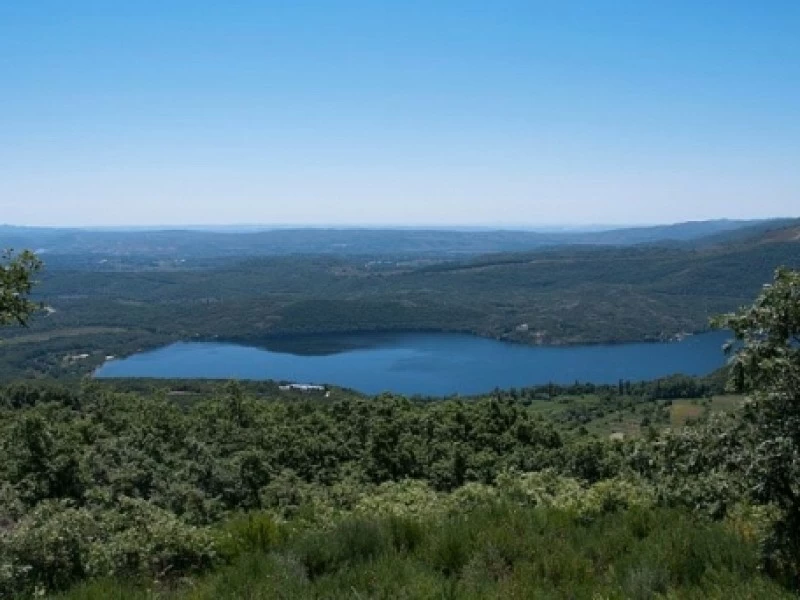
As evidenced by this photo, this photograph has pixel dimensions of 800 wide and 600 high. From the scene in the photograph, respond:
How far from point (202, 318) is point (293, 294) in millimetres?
33423

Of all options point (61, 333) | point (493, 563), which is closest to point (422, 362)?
point (61, 333)

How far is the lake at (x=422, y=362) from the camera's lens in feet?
359

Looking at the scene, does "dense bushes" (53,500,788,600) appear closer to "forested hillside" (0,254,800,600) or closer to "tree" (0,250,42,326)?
"forested hillside" (0,254,800,600)

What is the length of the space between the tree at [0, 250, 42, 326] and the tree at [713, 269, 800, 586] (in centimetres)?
691

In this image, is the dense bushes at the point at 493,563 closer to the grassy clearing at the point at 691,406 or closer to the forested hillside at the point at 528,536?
the forested hillside at the point at 528,536

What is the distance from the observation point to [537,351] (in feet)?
446

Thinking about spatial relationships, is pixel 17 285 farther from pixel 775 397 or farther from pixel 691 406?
pixel 691 406

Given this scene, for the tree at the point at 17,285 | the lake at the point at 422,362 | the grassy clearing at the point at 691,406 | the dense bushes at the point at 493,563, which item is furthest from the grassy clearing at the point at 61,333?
the dense bushes at the point at 493,563

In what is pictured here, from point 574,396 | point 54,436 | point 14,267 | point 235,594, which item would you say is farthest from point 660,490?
point 574,396

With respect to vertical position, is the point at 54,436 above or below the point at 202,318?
above

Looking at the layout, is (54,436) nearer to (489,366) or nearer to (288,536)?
(288,536)

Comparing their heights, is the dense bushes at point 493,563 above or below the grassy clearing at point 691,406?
above

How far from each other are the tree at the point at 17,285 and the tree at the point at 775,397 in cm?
691

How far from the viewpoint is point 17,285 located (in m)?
7.53
